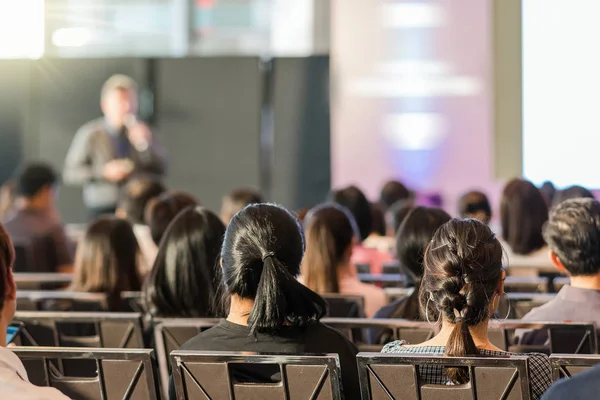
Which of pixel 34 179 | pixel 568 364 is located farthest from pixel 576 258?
pixel 34 179

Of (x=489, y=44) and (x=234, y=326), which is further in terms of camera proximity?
(x=489, y=44)

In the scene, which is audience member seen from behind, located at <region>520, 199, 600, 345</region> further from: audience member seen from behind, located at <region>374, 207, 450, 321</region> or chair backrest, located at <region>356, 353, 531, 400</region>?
chair backrest, located at <region>356, 353, 531, 400</region>

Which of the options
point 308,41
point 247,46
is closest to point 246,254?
point 308,41

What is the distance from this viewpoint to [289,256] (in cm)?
241

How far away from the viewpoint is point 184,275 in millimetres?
3146

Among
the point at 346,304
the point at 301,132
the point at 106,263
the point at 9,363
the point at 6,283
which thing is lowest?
the point at 346,304

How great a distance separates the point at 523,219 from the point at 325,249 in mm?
1641

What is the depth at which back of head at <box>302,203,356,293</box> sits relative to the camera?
3.84 m

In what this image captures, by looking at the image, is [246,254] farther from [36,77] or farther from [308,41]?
[308,41]

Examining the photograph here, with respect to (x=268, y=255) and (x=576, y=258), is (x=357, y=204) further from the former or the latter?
(x=268, y=255)

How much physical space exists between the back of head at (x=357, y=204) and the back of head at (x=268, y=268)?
284cm

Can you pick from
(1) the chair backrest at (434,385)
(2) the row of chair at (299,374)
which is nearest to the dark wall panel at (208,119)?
(2) the row of chair at (299,374)

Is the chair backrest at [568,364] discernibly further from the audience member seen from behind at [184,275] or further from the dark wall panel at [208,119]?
the dark wall panel at [208,119]

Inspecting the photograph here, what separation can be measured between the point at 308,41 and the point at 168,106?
6.84ft
